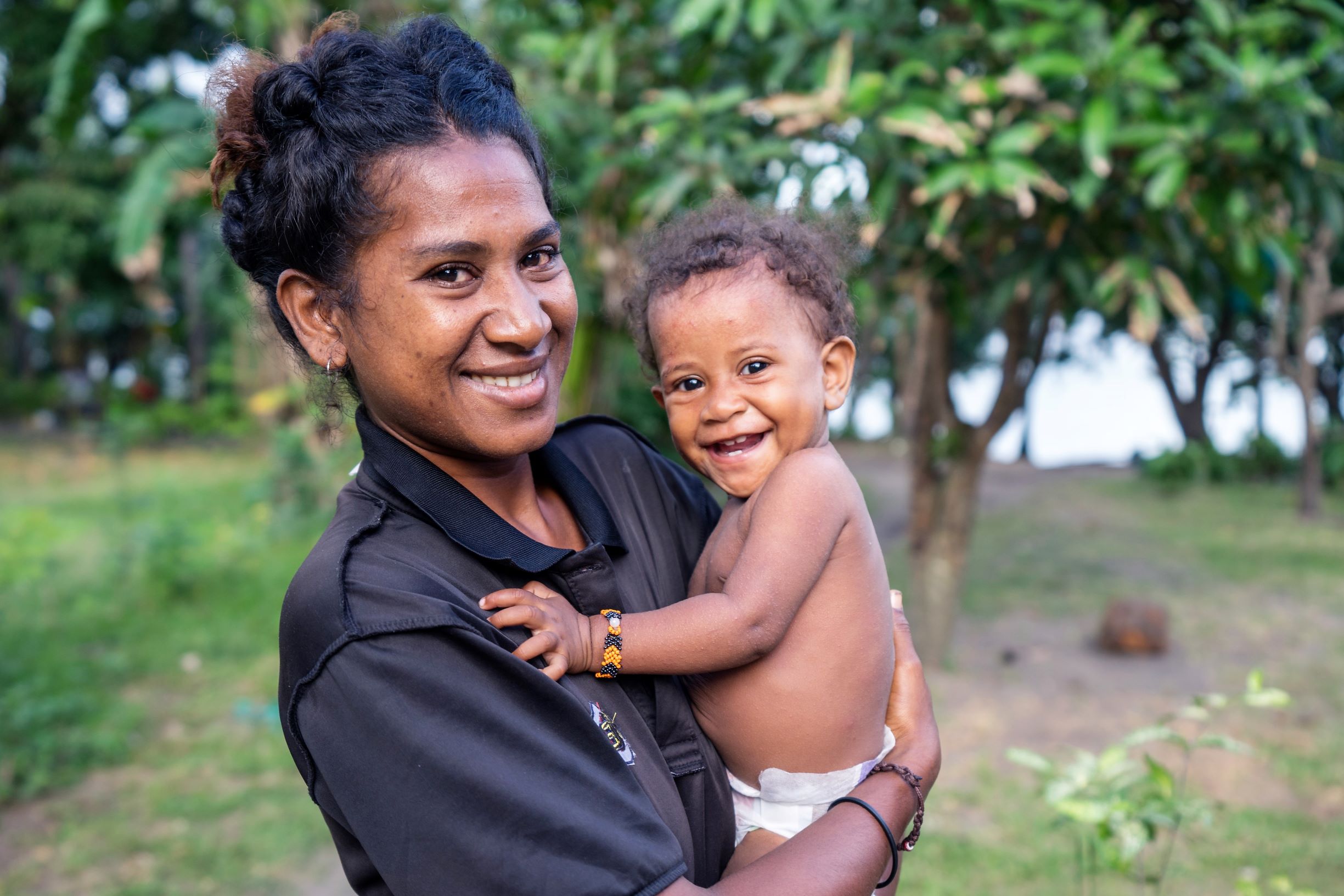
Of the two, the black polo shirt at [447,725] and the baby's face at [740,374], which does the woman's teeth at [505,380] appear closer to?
the black polo shirt at [447,725]

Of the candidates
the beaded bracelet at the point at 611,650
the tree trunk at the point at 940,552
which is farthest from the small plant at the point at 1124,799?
the tree trunk at the point at 940,552

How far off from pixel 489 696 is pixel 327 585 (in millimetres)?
228

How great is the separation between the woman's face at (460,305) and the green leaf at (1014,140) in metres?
2.27

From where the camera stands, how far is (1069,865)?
4.06m

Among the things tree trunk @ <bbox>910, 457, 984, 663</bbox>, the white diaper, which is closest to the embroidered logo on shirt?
the white diaper

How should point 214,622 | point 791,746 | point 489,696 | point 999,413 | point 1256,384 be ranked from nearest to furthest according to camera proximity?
point 489,696, point 791,746, point 999,413, point 214,622, point 1256,384

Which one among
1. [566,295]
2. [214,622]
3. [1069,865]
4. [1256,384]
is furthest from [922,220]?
[1256,384]

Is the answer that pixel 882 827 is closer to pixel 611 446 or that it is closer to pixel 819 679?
pixel 819 679

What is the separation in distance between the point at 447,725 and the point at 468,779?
62 mm

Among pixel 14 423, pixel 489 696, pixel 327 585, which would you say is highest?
pixel 327 585

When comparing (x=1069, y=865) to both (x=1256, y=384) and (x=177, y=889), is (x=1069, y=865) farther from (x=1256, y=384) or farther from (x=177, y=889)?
(x=1256, y=384)

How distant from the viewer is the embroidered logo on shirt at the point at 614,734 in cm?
133

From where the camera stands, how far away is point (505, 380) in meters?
1.42

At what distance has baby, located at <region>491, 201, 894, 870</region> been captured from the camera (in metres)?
1.53
